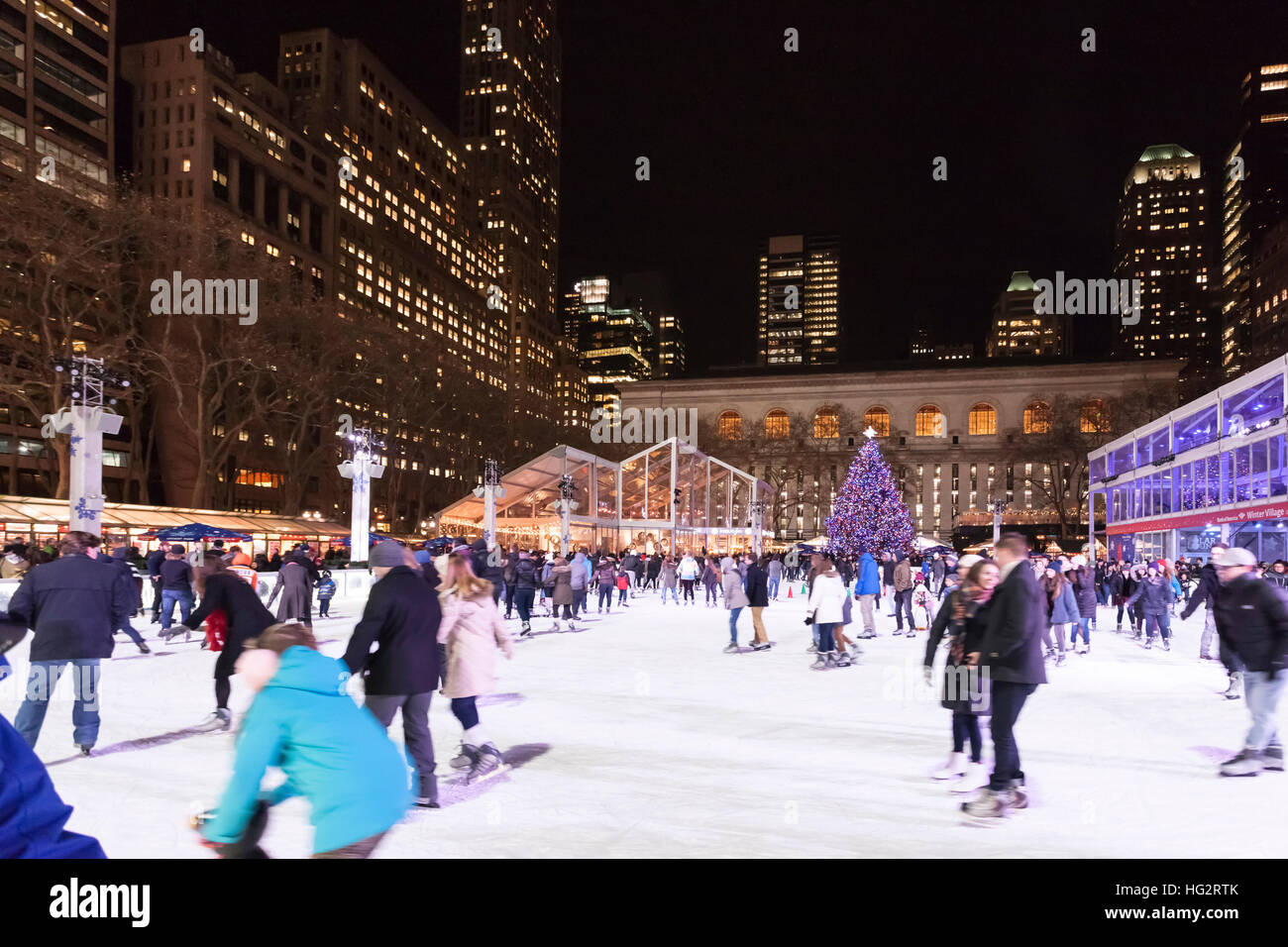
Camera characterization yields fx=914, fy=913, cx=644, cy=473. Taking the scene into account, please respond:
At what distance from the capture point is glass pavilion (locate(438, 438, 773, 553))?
37.9m

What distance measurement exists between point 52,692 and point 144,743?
0.95 metres

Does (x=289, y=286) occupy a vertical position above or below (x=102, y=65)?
below

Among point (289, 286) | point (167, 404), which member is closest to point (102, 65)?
point (167, 404)

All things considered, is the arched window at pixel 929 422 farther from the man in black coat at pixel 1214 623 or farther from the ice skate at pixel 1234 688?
the ice skate at pixel 1234 688

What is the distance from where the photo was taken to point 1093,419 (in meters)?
66.0

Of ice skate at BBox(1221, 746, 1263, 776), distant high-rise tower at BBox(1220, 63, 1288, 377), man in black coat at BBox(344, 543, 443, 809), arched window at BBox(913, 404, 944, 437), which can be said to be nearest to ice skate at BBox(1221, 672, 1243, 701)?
ice skate at BBox(1221, 746, 1263, 776)

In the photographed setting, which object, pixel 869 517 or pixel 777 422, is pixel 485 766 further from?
pixel 777 422

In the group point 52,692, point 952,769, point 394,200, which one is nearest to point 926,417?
point 394,200

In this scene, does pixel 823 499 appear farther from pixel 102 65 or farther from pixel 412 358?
pixel 102 65

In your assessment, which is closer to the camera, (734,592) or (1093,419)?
(734,592)

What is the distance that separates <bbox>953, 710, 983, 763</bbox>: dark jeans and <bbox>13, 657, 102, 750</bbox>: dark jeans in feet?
18.0

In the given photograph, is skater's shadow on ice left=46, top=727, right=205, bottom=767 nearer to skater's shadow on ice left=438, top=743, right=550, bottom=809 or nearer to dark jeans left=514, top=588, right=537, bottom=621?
skater's shadow on ice left=438, top=743, right=550, bottom=809
